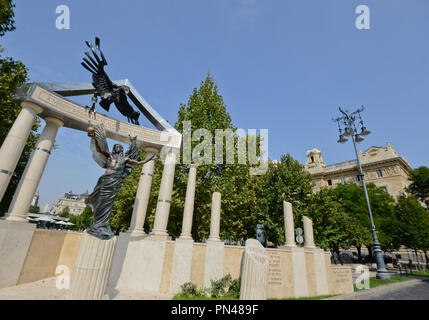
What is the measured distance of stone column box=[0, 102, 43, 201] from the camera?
8109 millimetres

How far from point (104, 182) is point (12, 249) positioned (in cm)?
499

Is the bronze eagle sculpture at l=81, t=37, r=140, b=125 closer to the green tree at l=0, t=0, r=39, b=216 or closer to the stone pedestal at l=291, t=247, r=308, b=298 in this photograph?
the green tree at l=0, t=0, r=39, b=216

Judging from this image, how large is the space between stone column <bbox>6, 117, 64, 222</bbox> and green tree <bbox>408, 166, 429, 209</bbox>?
58.3 metres

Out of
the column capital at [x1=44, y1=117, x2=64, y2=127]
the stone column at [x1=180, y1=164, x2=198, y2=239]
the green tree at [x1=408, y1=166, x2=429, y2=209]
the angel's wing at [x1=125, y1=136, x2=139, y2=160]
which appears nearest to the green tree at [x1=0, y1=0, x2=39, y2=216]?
the column capital at [x1=44, y1=117, x2=64, y2=127]

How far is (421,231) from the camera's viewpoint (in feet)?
83.1

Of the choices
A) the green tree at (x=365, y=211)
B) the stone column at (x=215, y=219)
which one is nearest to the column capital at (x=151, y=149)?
the stone column at (x=215, y=219)

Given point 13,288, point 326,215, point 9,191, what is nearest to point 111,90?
point 13,288

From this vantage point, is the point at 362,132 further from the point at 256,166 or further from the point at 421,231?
→ the point at 421,231

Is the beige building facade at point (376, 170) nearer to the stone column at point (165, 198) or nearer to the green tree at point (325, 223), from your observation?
the green tree at point (325, 223)

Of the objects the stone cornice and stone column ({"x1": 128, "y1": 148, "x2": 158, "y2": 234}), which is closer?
the stone cornice

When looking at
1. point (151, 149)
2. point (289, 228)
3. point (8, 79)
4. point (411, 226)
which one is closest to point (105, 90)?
point (151, 149)

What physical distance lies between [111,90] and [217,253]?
33.4 feet

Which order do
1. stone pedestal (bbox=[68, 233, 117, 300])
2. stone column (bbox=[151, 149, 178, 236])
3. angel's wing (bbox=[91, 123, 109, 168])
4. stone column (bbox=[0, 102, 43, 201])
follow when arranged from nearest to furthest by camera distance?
stone pedestal (bbox=[68, 233, 117, 300])
angel's wing (bbox=[91, 123, 109, 168])
stone column (bbox=[0, 102, 43, 201])
stone column (bbox=[151, 149, 178, 236])

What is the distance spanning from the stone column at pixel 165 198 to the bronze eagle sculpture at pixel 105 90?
10.1 ft
